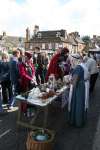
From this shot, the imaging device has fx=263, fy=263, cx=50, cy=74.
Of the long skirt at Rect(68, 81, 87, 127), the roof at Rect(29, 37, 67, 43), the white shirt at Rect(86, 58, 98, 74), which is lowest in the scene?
the long skirt at Rect(68, 81, 87, 127)

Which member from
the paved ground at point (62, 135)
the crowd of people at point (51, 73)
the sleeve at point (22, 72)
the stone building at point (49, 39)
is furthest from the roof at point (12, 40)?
the paved ground at point (62, 135)

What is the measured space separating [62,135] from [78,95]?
3.13ft

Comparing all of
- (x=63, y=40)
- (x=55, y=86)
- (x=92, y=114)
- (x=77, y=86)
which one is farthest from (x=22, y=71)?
(x=63, y=40)

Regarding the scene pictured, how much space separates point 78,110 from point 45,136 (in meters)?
1.62

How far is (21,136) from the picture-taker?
207 inches

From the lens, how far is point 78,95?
19.1ft

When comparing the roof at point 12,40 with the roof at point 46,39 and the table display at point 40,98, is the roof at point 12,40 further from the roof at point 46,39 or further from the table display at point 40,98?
the table display at point 40,98

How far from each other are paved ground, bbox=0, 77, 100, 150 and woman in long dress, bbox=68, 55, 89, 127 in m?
0.28

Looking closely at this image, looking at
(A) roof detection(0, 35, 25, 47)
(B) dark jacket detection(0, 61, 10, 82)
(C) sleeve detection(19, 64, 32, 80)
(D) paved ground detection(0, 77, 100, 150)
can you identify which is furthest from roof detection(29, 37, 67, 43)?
(D) paved ground detection(0, 77, 100, 150)

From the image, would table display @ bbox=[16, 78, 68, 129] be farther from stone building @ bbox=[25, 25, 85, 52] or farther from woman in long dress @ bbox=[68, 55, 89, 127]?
stone building @ bbox=[25, 25, 85, 52]

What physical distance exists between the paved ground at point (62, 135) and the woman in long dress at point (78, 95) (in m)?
0.28

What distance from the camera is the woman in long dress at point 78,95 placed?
5725 millimetres

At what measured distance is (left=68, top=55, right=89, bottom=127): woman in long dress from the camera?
18.8ft

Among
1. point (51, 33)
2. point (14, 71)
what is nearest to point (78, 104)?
point (14, 71)
